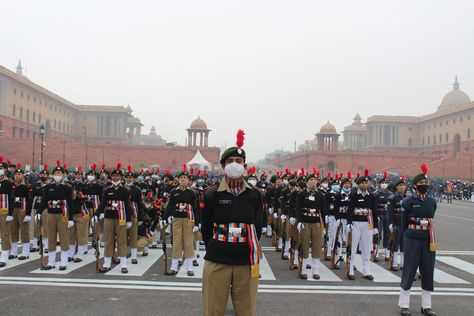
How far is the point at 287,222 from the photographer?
35.8 ft

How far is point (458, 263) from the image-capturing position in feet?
33.7

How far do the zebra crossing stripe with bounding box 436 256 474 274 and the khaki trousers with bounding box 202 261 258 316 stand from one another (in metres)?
7.13

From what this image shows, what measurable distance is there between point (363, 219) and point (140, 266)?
472 cm

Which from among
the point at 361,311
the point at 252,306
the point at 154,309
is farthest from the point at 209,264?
the point at 361,311

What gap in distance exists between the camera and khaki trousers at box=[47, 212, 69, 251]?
8.79m

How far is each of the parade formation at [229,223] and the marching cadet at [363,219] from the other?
0.07ft

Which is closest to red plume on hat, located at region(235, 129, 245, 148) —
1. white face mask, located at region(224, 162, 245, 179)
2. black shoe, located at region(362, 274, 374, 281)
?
white face mask, located at region(224, 162, 245, 179)

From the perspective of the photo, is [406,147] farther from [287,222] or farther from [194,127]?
[287,222]

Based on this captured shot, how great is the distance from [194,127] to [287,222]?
63.5 metres

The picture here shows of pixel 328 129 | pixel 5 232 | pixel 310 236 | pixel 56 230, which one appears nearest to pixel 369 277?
pixel 310 236

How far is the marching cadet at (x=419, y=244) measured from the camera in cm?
645

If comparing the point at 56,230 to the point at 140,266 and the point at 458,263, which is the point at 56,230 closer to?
the point at 140,266

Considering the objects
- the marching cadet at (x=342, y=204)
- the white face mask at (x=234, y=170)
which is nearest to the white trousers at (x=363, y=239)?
the marching cadet at (x=342, y=204)

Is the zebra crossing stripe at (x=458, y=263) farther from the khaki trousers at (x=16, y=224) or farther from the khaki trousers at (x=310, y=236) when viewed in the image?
the khaki trousers at (x=16, y=224)
